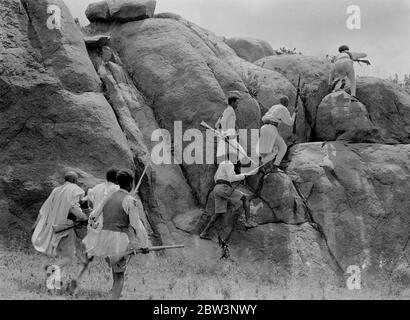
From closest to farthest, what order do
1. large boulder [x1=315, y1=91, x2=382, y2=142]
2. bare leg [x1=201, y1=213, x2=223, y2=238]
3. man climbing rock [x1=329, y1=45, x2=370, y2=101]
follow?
bare leg [x1=201, y1=213, x2=223, y2=238]
large boulder [x1=315, y1=91, x2=382, y2=142]
man climbing rock [x1=329, y1=45, x2=370, y2=101]

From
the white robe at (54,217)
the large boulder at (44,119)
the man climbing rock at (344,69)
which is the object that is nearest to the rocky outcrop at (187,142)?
the large boulder at (44,119)

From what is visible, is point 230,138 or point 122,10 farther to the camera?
point 122,10

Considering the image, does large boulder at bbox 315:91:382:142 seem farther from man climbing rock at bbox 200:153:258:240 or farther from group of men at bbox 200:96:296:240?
man climbing rock at bbox 200:153:258:240

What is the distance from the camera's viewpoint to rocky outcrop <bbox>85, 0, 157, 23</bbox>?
21.1m

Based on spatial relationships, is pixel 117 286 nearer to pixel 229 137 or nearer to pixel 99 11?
pixel 229 137

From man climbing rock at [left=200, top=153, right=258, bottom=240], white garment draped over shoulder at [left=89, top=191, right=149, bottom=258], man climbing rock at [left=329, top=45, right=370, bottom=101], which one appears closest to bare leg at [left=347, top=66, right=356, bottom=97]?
man climbing rock at [left=329, top=45, right=370, bottom=101]

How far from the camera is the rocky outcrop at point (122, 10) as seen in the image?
21078 mm

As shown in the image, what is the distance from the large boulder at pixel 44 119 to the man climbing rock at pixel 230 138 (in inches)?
98.1

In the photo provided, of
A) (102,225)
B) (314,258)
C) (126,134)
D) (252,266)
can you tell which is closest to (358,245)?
(314,258)

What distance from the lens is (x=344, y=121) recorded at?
2011 cm

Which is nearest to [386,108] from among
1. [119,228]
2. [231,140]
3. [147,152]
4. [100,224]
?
[231,140]

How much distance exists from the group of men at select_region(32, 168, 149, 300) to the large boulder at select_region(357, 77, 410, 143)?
1123 centimetres

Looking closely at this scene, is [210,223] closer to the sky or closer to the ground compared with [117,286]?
closer to the ground

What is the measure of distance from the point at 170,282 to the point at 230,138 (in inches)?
200
